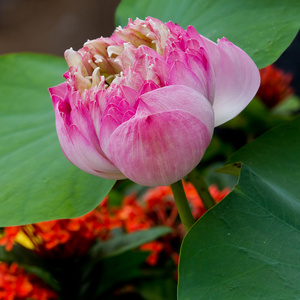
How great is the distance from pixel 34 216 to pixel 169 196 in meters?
0.27

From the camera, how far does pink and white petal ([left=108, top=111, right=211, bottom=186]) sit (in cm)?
30

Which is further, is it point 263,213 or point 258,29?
point 258,29

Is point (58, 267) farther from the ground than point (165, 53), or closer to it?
closer to it

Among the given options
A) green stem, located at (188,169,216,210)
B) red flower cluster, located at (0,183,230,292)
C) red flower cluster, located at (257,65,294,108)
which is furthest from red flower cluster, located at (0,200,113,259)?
red flower cluster, located at (257,65,294,108)

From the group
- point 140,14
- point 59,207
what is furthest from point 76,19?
point 59,207

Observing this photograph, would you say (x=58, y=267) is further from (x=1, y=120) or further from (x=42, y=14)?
(x=42, y=14)

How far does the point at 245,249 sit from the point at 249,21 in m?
0.25

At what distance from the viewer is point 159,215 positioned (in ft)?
2.19

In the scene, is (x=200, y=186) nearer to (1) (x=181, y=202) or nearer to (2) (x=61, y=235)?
(1) (x=181, y=202)

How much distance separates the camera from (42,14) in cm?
301

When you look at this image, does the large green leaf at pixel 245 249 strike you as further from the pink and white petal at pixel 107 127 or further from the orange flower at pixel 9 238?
the orange flower at pixel 9 238

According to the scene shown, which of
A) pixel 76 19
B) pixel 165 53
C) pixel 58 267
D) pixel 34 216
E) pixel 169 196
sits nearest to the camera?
pixel 165 53

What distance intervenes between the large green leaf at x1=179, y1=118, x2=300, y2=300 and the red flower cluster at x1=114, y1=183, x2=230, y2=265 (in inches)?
9.8

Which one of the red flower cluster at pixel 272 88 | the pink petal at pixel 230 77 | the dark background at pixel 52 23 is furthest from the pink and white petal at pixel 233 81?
the dark background at pixel 52 23
